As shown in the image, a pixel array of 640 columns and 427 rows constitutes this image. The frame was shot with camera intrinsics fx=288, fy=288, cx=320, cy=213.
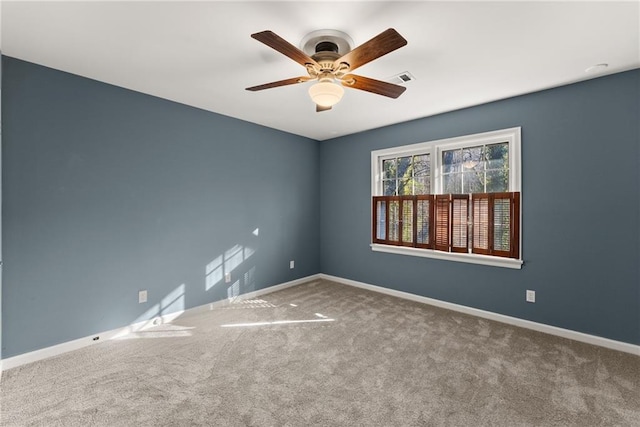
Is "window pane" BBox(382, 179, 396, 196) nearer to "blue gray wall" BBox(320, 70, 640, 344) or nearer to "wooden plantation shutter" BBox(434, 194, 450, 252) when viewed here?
"wooden plantation shutter" BBox(434, 194, 450, 252)

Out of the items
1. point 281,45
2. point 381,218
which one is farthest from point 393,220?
point 281,45

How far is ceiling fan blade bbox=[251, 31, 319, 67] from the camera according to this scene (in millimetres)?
1533

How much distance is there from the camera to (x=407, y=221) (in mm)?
4070

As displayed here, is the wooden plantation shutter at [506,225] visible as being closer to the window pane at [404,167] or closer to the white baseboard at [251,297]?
the white baseboard at [251,297]

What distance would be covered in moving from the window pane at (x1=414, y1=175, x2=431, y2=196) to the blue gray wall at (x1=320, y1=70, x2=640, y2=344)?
0.57 meters

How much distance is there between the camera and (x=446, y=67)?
97.3 inches

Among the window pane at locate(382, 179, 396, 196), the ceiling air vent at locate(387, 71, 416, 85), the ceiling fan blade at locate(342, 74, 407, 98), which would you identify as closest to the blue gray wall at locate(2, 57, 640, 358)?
the window pane at locate(382, 179, 396, 196)

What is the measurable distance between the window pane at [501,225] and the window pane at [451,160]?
67 cm

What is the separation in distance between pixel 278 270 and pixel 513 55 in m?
3.77

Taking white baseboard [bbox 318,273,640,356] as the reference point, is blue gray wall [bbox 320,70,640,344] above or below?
above

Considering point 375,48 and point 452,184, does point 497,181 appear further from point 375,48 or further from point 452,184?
point 375,48

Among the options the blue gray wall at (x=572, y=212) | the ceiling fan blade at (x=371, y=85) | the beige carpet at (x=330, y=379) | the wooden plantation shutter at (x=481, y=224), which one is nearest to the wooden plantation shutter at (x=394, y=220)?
the blue gray wall at (x=572, y=212)

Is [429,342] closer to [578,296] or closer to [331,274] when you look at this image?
[578,296]

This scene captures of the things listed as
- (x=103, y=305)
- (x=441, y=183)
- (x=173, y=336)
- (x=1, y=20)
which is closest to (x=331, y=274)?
(x=441, y=183)
